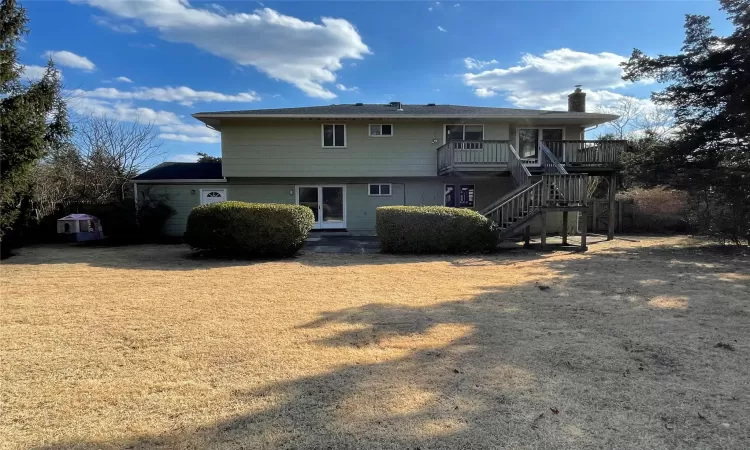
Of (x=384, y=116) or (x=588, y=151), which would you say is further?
(x=384, y=116)

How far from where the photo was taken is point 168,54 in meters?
17.1

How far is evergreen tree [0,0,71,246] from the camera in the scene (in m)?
9.48

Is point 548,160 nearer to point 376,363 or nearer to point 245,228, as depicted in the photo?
point 245,228

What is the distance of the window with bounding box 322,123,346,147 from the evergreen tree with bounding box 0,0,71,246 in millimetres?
8915

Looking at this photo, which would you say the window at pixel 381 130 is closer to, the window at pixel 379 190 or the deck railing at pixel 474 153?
the window at pixel 379 190

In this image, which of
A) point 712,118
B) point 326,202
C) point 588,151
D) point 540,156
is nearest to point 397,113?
point 326,202

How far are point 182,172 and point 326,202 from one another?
634cm

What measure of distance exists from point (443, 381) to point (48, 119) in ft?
41.0

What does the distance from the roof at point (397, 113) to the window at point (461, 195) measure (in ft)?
9.83

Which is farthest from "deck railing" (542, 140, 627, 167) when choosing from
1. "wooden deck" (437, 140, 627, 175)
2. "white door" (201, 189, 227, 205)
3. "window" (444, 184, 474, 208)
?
"white door" (201, 189, 227, 205)

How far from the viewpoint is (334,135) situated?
17047mm

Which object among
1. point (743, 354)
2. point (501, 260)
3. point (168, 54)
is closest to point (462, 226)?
point (501, 260)

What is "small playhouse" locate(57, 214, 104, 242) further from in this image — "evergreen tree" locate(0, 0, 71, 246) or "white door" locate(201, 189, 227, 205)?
"evergreen tree" locate(0, 0, 71, 246)

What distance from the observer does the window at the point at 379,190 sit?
690 inches
